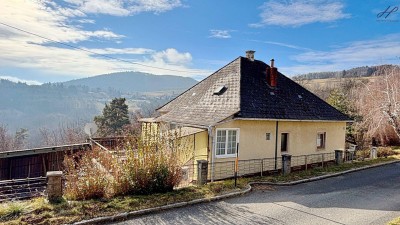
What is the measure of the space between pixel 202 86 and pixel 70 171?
13588 millimetres

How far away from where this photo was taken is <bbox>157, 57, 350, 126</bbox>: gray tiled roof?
57.5ft

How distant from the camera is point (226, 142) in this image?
1644cm

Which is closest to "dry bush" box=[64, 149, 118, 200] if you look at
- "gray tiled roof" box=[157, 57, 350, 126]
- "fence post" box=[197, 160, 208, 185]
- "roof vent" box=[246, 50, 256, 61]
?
"fence post" box=[197, 160, 208, 185]

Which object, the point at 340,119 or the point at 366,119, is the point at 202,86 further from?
the point at 366,119

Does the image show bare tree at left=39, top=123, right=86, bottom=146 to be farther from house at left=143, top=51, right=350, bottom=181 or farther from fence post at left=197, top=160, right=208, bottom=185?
fence post at left=197, top=160, right=208, bottom=185

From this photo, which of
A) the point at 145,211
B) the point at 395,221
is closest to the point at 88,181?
the point at 145,211

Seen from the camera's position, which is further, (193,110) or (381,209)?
(193,110)

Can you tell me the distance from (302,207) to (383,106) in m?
29.0

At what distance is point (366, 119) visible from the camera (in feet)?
115

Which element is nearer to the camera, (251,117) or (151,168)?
(151,168)

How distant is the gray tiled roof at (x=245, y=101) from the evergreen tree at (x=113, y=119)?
36.5m

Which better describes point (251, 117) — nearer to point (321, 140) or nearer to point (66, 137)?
point (321, 140)

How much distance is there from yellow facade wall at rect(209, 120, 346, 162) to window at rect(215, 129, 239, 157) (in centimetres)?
29

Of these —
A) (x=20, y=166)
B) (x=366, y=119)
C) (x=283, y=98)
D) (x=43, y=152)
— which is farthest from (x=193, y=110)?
(x=366, y=119)
